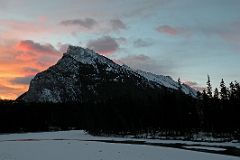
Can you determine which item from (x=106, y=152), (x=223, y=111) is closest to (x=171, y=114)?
(x=223, y=111)

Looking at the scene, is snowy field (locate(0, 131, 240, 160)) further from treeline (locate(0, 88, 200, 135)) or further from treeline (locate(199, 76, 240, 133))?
treeline (locate(0, 88, 200, 135))

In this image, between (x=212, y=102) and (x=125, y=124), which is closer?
(x=212, y=102)

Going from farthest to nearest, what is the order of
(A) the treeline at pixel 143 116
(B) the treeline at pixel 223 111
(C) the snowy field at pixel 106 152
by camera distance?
(A) the treeline at pixel 143 116
(B) the treeline at pixel 223 111
(C) the snowy field at pixel 106 152

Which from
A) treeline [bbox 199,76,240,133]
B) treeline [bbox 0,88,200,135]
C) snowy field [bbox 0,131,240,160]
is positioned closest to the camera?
snowy field [bbox 0,131,240,160]

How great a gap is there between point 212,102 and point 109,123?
43.4m

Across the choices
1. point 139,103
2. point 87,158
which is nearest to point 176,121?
point 139,103

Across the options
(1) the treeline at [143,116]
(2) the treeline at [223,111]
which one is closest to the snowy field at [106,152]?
(2) the treeline at [223,111]

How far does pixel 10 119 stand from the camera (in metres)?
186

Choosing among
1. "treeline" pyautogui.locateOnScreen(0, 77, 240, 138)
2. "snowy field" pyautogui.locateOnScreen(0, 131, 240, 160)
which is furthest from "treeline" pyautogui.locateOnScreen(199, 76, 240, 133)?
"snowy field" pyautogui.locateOnScreen(0, 131, 240, 160)

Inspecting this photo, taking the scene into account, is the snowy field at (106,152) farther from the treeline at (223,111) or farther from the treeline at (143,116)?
the treeline at (143,116)

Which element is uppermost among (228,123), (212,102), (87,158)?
(212,102)

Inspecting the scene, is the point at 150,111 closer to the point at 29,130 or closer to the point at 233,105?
the point at 233,105

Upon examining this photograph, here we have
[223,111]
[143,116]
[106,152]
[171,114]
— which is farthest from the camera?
[143,116]

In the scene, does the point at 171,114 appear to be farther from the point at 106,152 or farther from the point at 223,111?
the point at 106,152
